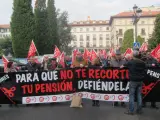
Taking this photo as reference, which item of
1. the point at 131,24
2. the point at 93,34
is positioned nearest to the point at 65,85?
the point at 131,24

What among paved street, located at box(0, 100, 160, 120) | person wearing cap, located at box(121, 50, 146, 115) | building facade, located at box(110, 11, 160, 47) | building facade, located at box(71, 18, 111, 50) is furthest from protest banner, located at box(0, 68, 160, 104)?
building facade, located at box(71, 18, 111, 50)

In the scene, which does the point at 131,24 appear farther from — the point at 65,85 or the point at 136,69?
the point at 136,69

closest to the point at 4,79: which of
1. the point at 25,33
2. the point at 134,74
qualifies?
the point at 134,74

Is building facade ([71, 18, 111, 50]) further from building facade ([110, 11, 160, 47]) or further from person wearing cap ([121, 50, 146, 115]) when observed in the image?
person wearing cap ([121, 50, 146, 115])

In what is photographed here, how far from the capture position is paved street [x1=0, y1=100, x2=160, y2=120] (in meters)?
8.45

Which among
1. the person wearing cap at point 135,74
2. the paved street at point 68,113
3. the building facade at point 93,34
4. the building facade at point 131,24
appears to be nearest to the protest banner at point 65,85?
the paved street at point 68,113

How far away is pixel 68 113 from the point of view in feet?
29.4

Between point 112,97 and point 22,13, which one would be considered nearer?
point 112,97

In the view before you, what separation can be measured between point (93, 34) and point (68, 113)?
161 meters

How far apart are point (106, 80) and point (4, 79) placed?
3.15 meters

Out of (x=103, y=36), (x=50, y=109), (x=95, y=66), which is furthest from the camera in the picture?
(x=103, y=36)

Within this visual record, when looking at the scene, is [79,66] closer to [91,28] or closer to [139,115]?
[139,115]

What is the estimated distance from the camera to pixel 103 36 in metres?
167

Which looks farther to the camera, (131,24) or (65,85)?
(131,24)
